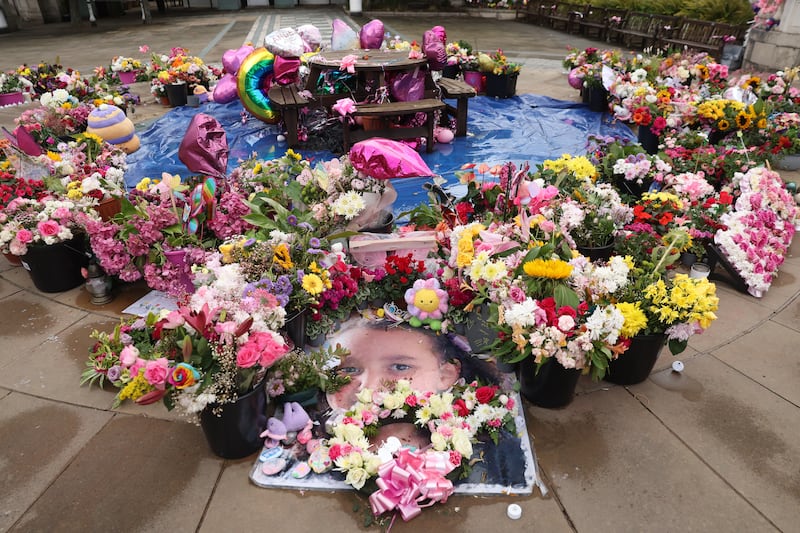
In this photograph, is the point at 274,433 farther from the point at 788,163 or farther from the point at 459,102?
the point at 788,163

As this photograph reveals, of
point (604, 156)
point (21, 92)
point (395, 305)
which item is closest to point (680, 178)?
point (604, 156)

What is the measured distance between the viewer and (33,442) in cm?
281

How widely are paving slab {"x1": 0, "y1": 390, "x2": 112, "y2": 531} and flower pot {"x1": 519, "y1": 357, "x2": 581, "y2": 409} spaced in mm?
2404

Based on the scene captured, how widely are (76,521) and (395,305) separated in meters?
2.29

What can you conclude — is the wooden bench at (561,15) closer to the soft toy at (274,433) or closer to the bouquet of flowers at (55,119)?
the bouquet of flowers at (55,119)

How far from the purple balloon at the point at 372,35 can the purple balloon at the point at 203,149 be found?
4.39 meters

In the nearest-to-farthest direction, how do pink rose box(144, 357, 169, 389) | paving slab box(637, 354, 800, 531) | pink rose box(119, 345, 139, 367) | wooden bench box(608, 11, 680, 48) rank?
pink rose box(144, 357, 169, 389)
pink rose box(119, 345, 139, 367)
paving slab box(637, 354, 800, 531)
wooden bench box(608, 11, 680, 48)

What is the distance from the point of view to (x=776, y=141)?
19.0 ft

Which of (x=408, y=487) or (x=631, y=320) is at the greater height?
(x=631, y=320)

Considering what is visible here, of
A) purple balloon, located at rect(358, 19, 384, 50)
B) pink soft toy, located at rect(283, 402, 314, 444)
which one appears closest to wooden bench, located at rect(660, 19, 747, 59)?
purple balloon, located at rect(358, 19, 384, 50)

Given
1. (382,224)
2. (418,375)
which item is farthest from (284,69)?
(418,375)

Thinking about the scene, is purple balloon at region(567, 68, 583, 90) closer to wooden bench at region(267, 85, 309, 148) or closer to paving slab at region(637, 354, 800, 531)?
wooden bench at region(267, 85, 309, 148)

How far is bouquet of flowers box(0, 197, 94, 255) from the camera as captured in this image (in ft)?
12.7

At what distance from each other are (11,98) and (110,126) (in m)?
4.49
